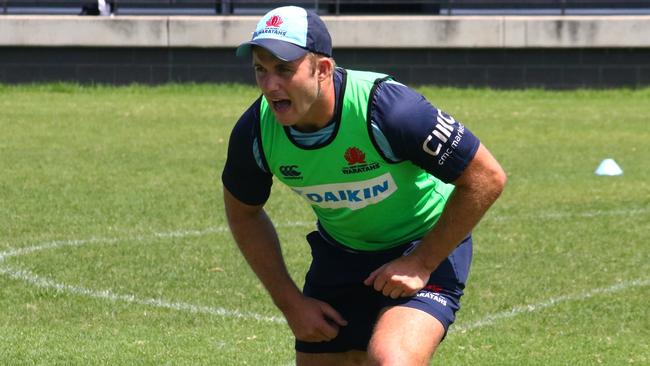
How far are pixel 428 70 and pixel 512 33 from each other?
153 centimetres

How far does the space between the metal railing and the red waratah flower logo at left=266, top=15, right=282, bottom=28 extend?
1775cm

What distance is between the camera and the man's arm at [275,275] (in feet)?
16.9

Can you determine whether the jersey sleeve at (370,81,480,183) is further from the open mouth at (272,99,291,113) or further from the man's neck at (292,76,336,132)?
the open mouth at (272,99,291,113)

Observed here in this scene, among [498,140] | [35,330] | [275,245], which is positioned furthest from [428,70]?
[275,245]

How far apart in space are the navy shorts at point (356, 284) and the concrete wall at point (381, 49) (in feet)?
54.1

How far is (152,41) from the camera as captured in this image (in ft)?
72.5

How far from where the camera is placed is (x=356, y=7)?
23.1 meters

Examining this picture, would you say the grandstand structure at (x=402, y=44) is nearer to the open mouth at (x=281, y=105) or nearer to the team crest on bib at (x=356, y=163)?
the team crest on bib at (x=356, y=163)

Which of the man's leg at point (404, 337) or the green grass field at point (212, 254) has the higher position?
the man's leg at point (404, 337)

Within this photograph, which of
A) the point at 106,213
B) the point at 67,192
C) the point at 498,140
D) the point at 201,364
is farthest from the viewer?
the point at 498,140

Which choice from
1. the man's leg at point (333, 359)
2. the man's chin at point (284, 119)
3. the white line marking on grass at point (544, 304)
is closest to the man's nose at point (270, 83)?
the man's chin at point (284, 119)

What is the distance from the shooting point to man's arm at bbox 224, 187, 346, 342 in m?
5.14

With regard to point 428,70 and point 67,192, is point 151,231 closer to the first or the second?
point 67,192

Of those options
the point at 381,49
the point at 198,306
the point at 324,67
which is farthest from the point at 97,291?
the point at 381,49
